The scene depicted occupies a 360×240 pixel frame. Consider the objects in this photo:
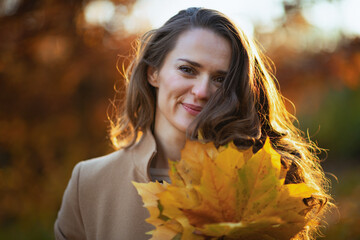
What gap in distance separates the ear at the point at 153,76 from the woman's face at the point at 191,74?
0.17m

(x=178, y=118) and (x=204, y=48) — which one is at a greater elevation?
(x=204, y=48)

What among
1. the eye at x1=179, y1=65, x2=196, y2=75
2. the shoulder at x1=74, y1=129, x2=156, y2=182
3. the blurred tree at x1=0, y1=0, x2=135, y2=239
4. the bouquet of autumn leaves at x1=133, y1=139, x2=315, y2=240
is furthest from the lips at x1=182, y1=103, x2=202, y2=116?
the blurred tree at x1=0, y1=0, x2=135, y2=239

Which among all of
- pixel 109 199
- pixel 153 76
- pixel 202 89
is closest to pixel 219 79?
pixel 202 89

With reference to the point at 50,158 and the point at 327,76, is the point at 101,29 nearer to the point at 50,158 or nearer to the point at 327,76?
the point at 50,158

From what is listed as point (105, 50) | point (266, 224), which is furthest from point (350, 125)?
point (266, 224)

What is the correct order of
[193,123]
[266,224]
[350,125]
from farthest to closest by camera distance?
[350,125]
[193,123]
[266,224]

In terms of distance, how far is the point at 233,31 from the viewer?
1.95 meters

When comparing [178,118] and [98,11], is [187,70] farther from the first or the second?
[98,11]

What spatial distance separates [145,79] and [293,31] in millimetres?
1921

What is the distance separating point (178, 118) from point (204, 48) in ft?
1.18

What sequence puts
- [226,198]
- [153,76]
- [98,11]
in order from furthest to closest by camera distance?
[98,11]
[153,76]
[226,198]

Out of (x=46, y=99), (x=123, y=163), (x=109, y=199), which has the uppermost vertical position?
(x=46, y=99)

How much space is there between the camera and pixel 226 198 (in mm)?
1039

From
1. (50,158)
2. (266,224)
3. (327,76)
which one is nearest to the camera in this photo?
(266,224)
